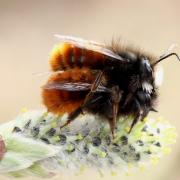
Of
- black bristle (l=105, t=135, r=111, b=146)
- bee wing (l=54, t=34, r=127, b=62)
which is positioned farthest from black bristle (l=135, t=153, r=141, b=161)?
bee wing (l=54, t=34, r=127, b=62)

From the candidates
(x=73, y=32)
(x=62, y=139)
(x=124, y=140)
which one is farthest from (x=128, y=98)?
(x=73, y=32)

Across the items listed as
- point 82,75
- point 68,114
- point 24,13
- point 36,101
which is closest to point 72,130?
point 68,114

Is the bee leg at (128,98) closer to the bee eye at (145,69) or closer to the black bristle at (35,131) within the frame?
the bee eye at (145,69)

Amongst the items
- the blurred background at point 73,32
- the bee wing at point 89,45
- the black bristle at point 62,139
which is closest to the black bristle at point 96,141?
the black bristle at point 62,139

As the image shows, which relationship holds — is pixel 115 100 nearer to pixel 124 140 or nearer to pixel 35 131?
pixel 124 140

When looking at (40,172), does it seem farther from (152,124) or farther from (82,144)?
(152,124)

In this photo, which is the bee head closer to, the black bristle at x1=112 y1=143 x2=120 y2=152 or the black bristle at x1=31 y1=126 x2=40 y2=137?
the black bristle at x1=112 y1=143 x2=120 y2=152
